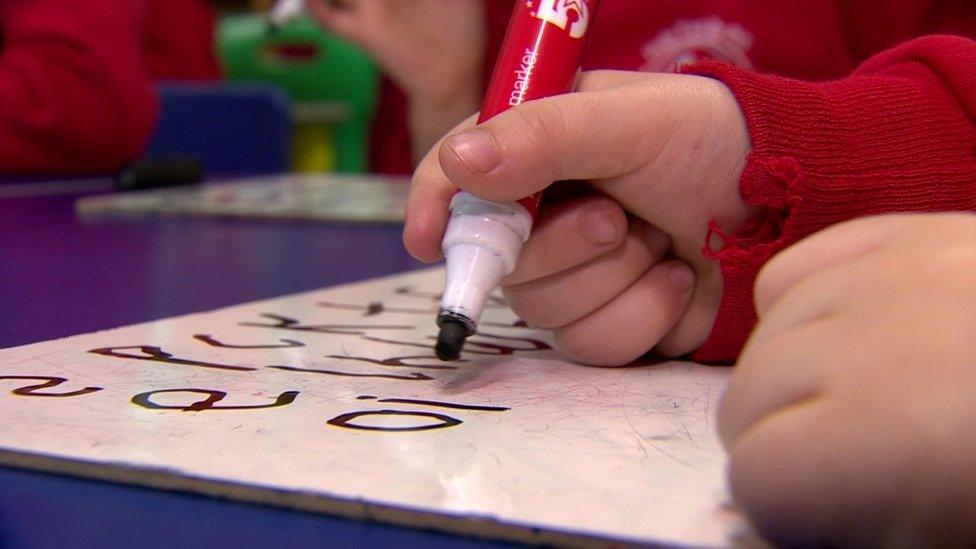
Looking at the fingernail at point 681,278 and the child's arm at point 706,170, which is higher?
the child's arm at point 706,170

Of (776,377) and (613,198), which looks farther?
(613,198)

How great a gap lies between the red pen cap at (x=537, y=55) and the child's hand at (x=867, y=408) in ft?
0.51

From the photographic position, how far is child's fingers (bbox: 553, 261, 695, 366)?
39 cm

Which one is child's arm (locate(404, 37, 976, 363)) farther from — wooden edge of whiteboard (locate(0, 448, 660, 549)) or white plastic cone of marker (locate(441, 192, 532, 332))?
wooden edge of whiteboard (locate(0, 448, 660, 549))

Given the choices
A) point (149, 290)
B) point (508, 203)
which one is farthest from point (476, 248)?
point (149, 290)

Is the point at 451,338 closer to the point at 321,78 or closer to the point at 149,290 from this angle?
the point at 149,290

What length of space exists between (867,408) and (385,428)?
14 centimetres

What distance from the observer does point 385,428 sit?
296mm

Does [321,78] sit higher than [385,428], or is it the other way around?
[321,78]

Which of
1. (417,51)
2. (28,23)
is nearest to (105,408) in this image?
(417,51)

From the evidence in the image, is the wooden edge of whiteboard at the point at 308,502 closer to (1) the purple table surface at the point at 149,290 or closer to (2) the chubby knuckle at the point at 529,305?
(1) the purple table surface at the point at 149,290

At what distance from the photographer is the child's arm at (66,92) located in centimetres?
117

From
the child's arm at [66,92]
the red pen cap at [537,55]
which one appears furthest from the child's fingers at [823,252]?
the child's arm at [66,92]

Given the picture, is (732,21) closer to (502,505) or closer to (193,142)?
(502,505)
